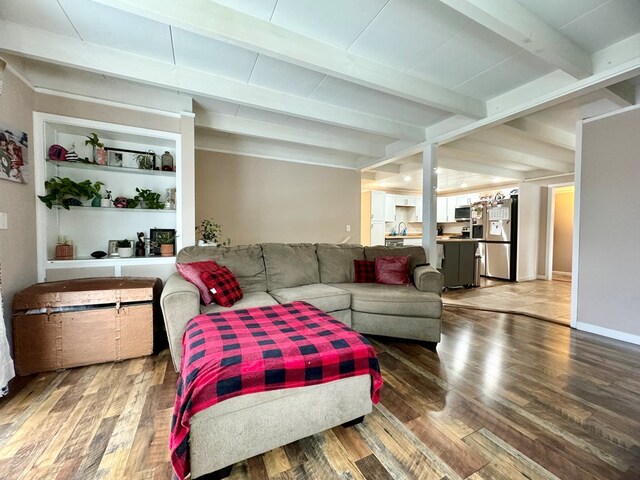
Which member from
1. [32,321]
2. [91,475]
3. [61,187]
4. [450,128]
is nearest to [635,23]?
[450,128]

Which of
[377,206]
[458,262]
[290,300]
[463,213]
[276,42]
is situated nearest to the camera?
[276,42]

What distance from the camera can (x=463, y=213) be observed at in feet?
23.4

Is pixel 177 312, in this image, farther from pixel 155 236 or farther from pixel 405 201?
pixel 405 201

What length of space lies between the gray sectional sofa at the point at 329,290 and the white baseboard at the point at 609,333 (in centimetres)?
178

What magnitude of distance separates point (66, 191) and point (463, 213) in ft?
25.0

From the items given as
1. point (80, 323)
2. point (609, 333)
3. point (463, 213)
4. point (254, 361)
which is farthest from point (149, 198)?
point (463, 213)

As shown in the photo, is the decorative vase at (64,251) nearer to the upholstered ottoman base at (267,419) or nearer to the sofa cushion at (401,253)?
the upholstered ottoman base at (267,419)

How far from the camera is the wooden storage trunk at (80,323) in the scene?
2.01 m

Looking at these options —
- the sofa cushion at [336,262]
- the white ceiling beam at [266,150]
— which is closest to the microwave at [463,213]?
the white ceiling beam at [266,150]

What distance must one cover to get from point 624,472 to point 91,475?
2.37 m

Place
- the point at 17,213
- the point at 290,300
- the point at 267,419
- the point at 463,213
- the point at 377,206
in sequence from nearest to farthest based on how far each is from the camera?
the point at 267,419, the point at 17,213, the point at 290,300, the point at 377,206, the point at 463,213

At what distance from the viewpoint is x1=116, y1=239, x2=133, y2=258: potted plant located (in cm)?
271

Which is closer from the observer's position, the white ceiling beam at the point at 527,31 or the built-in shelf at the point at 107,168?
the white ceiling beam at the point at 527,31

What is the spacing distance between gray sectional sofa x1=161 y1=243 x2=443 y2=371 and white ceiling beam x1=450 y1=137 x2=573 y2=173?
89.5 inches
